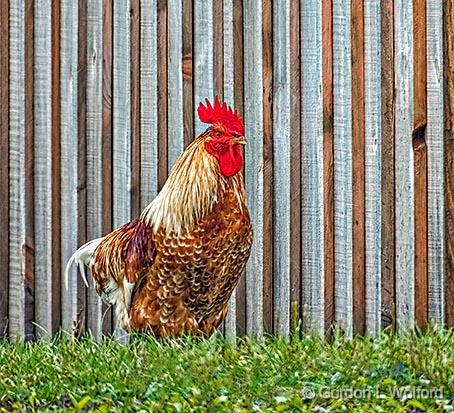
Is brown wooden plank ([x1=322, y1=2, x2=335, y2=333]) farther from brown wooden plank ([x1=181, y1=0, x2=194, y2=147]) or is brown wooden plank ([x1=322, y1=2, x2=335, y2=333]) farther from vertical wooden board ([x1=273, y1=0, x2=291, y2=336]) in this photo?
brown wooden plank ([x1=181, y1=0, x2=194, y2=147])

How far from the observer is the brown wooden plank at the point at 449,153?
6584 millimetres

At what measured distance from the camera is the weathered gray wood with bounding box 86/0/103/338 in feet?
22.1

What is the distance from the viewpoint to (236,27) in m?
6.75

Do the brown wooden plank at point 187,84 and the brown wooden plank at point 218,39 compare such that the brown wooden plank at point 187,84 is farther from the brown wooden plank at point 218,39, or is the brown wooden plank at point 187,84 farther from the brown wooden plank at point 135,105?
the brown wooden plank at point 135,105

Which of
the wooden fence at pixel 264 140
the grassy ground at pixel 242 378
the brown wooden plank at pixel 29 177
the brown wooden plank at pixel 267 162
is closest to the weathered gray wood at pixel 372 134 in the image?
the wooden fence at pixel 264 140

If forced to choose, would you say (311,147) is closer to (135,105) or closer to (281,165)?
(281,165)

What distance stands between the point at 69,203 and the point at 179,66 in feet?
3.39

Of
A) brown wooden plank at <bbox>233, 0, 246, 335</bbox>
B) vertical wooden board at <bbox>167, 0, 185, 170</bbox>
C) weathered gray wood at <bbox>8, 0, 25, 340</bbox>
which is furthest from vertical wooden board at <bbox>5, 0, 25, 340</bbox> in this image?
brown wooden plank at <bbox>233, 0, 246, 335</bbox>

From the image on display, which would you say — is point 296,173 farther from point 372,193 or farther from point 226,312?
point 226,312

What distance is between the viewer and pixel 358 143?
6648mm

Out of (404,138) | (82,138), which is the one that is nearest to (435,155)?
(404,138)

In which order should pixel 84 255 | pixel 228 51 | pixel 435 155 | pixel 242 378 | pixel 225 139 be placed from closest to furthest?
pixel 242 378, pixel 225 139, pixel 84 255, pixel 435 155, pixel 228 51

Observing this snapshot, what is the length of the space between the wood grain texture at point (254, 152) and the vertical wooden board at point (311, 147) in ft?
0.81

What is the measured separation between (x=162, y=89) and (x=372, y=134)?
4.13ft
